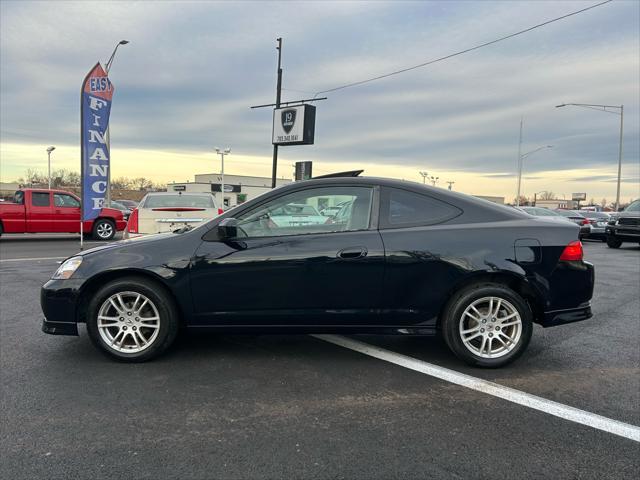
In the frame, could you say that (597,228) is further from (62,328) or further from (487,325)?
(62,328)

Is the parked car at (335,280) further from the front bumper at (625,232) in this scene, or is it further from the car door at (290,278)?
the front bumper at (625,232)

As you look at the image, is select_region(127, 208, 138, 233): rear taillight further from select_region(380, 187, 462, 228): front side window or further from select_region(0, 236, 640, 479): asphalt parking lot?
select_region(380, 187, 462, 228): front side window

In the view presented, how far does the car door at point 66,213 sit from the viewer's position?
15.5 m

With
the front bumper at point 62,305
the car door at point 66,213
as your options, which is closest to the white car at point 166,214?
the front bumper at point 62,305

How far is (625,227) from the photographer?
16344mm

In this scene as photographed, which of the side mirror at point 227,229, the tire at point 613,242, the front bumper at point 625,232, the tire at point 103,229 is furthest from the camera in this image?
the tire at point 613,242

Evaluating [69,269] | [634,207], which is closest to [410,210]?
[69,269]

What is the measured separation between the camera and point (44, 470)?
A: 249 cm

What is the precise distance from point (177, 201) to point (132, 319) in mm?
5672

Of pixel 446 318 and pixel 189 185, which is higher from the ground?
pixel 189 185

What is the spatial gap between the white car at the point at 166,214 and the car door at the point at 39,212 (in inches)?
314

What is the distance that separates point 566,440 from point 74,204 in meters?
16.3

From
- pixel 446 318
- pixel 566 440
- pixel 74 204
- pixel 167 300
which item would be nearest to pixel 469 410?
pixel 566 440

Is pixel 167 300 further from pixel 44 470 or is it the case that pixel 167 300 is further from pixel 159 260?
pixel 44 470
